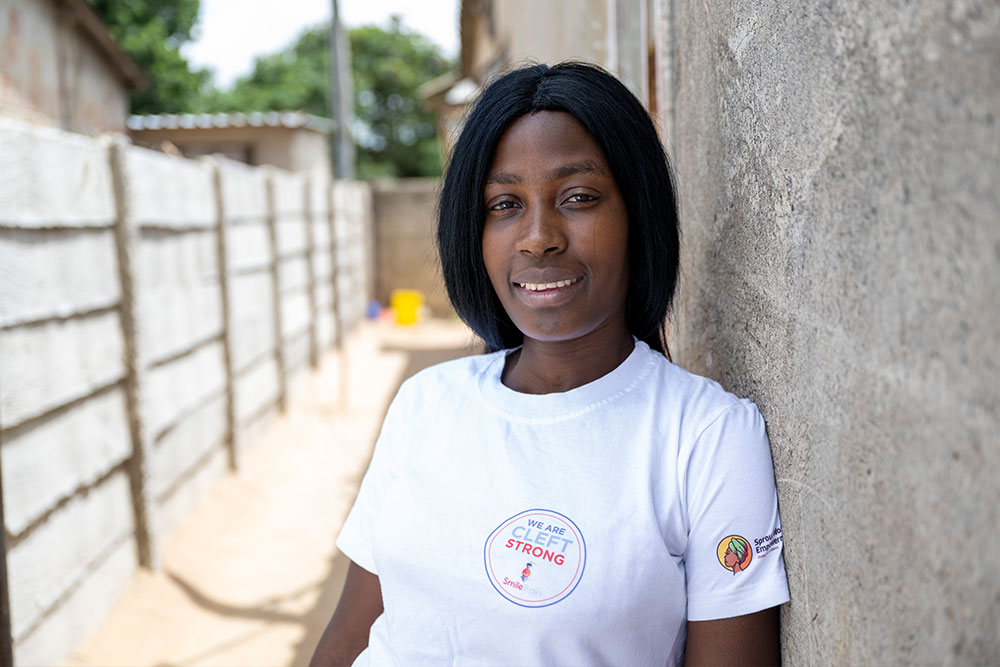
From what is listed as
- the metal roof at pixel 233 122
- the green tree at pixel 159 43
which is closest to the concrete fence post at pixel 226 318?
the metal roof at pixel 233 122

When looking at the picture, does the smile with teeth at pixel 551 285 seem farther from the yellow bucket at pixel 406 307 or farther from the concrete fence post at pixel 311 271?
the yellow bucket at pixel 406 307

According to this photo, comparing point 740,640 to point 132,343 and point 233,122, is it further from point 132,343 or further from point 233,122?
point 233,122

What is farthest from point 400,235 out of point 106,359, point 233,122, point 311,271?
point 106,359

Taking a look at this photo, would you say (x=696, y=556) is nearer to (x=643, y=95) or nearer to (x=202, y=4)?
(x=643, y=95)

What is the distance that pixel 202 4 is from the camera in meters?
24.2

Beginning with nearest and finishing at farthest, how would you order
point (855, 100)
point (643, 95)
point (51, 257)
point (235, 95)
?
point (855, 100) < point (643, 95) < point (51, 257) < point (235, 95)

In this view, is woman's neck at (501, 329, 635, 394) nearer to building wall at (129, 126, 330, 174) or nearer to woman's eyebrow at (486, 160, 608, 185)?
woman's eyebrow at (486, 160, 608, 185)

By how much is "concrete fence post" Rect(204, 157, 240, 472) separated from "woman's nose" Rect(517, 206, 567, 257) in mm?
4950

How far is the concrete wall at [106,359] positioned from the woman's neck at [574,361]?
2.18 meters

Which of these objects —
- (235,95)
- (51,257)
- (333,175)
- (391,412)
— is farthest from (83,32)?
(235,95)

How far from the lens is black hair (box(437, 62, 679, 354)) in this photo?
4.76 feet

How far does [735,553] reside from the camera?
1214 millimetres

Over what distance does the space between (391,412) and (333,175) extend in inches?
784

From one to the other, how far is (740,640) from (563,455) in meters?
0.36
